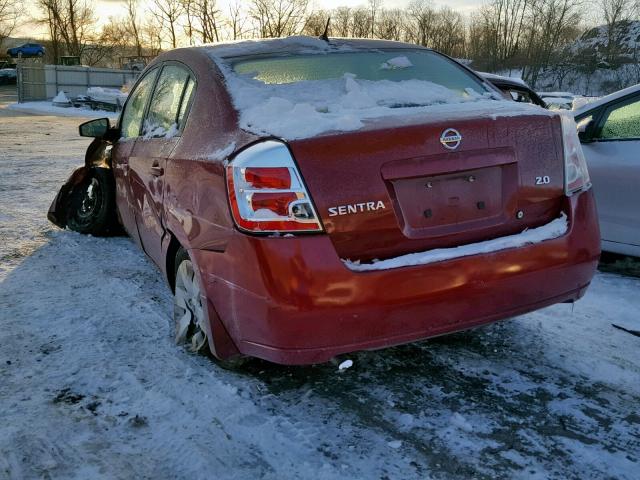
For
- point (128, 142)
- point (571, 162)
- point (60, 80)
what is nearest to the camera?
point (571, 162)

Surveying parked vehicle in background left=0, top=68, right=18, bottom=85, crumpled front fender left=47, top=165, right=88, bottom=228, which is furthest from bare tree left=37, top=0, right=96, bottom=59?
crumpled front fender left=47, top=165, right=88, bottom=228

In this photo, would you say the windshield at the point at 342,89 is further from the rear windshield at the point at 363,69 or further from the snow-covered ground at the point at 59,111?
the snow-covered ground at the point at 59,111

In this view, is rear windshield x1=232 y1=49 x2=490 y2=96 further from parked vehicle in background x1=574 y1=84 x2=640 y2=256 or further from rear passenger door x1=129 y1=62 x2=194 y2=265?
parked vehicle in background x1=574 y1=84 x2=640 y2=256

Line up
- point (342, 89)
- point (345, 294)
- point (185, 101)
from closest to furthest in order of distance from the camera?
point (345, 294) → point (342, 89) → point (185, 101)

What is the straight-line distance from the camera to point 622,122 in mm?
4555

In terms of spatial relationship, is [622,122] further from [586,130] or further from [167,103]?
[167,103]

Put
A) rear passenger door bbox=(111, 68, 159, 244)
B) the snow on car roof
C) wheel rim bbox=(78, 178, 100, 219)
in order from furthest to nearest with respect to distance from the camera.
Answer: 1. wheel rim bbox=(78, 178, 100, 219)
2. rear passenger door bbox=(111, 68, 159, 244)
3. the snow on car roof

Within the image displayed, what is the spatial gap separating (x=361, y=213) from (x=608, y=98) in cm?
324

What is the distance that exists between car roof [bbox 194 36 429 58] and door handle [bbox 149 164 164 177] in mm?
657

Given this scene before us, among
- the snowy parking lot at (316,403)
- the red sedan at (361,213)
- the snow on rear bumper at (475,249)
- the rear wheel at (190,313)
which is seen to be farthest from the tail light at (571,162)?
the rear wheel at (190,313)

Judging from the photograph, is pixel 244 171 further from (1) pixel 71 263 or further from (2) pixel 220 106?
(1) pixel 71 263

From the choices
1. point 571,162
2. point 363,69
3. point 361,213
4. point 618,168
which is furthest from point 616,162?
point 361,213

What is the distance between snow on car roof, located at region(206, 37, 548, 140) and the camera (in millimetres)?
2414

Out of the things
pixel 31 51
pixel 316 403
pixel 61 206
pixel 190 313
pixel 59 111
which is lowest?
pixel 316 403
